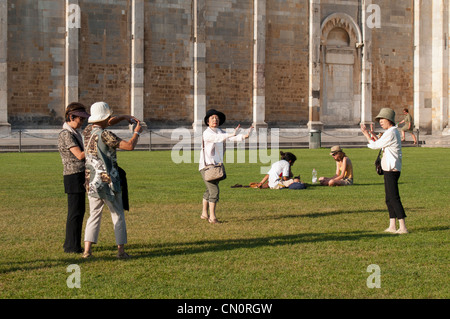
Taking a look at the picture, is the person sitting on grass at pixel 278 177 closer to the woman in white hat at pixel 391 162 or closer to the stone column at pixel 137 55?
the woman in white hat at pixel 391 162

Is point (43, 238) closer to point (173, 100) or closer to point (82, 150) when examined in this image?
point (82, 150)

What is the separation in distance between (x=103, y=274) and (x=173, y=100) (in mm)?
25731

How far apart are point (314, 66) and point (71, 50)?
12.5 meters

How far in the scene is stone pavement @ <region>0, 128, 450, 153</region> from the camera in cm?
2677

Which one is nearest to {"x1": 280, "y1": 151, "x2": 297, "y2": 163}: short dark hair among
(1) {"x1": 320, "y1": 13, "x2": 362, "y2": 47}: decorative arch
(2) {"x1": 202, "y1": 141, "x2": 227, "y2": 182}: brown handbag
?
(2) {"x1": 202, "y1": 141, "x2": 227, "y2": 182}: brown handbag

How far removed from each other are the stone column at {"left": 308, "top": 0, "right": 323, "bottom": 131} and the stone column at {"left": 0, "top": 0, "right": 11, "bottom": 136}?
589 inches

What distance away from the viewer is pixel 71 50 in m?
29.1

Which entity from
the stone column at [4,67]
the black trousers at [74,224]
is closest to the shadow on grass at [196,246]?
the black trousers at [74,224]

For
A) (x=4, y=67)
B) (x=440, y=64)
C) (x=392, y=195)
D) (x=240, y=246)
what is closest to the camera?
(x=240, y=246)

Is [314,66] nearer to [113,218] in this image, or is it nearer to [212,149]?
[212,149]

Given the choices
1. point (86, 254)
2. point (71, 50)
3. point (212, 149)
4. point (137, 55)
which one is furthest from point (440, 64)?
point (86, 254)

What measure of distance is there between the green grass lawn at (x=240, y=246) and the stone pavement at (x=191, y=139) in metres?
13.2

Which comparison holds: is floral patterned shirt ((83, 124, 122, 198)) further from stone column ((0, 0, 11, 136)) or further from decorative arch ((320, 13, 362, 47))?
decorative arch ((320, 13, 362, 47))
